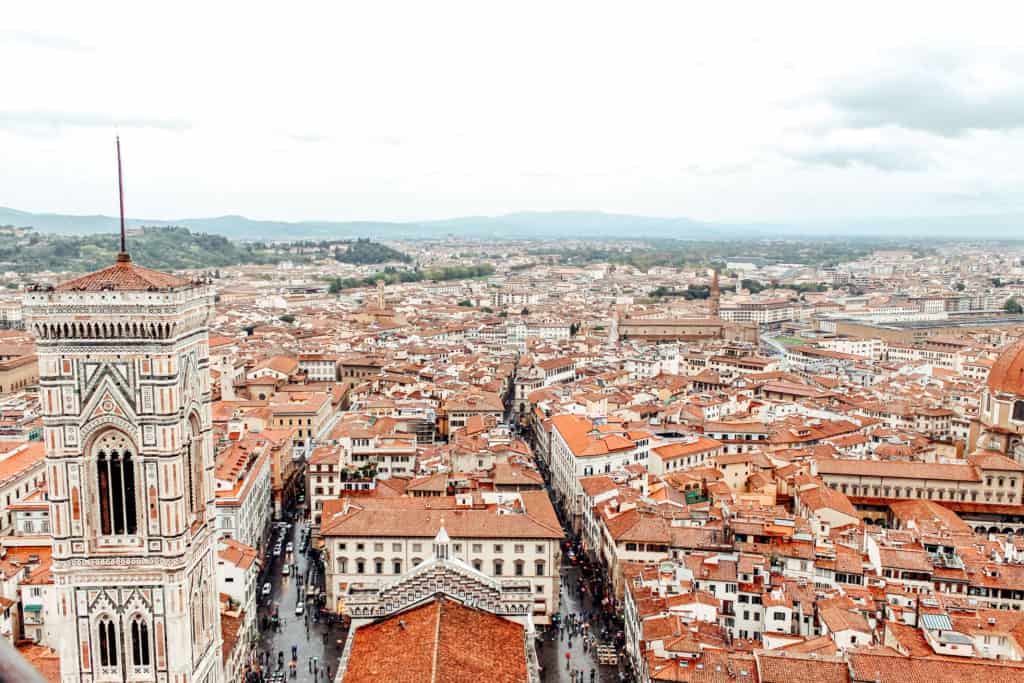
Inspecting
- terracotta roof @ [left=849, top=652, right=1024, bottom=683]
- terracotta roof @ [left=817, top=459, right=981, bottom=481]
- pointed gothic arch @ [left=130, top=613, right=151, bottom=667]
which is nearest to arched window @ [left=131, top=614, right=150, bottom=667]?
pointed gothic arch @ [left=130, top=613, right=151, bottom=667]

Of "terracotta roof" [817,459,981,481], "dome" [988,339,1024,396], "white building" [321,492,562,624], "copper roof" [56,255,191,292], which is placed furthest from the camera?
"dome" [988,339,1024,396]

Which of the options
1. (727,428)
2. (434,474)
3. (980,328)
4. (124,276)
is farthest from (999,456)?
(980,328)

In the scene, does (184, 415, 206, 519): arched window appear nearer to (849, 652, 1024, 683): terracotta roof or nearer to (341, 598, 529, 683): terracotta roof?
(341, 598, 529, 683): terracotta roof

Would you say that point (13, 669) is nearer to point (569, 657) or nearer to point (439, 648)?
point (439, 648)

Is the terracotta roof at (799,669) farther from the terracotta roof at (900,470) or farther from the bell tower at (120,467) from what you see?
the terracotta roof at (900,470)

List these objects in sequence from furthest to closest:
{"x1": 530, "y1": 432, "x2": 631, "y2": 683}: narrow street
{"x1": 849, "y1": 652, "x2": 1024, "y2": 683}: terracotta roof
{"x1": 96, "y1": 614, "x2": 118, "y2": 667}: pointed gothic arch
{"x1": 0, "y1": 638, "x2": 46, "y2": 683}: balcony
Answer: {"x1": 530, "y1": 432, "x2": 631, "y2": 683}: narrow street, {"x1": 849, "y1": 652, "x2": 1024, "y2": 683}: terracotta roof, {"x1": 96, "y1": 614, "x2": 118, "y2": 667}: pointed gothic arch, {"x1": 0, "y1": 638, "x2": 46, "y2": 683}: balcony

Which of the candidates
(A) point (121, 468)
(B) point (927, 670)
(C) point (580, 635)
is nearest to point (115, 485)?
(A) point (121, 468)

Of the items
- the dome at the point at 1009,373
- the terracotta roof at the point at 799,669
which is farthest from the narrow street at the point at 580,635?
the dome at the point at 1009,373
